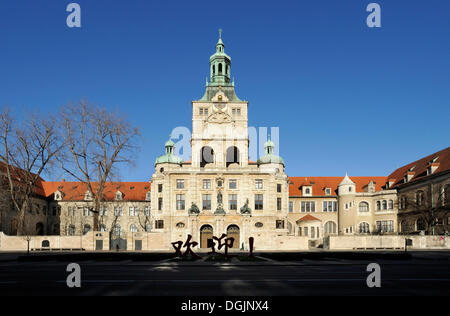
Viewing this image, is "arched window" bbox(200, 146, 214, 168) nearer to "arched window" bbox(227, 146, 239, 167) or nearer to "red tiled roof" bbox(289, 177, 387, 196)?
"arched window" bbox(227, 146, 239, 167)

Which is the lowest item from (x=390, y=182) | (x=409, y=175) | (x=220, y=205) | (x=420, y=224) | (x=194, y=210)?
(x=420, y=224)

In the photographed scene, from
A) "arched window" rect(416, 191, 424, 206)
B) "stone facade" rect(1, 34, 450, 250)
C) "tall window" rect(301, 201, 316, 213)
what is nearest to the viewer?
Answer: "stone facade" rect(1, 34, 450, 250)

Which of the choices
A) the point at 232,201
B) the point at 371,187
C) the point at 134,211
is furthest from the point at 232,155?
the point at 371,187

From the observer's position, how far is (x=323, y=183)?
86250 millimetres

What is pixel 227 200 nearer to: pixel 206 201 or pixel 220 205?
pixel 220 205

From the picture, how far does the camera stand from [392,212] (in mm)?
77000

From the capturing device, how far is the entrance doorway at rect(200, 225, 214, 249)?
6481 cm

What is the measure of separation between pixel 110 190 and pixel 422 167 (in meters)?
57.0

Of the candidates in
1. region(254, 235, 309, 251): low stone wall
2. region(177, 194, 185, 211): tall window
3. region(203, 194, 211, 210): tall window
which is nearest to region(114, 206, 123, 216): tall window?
region(177, 194, 185, 211): tall window

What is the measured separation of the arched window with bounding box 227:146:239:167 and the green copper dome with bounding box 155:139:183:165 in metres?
9.43

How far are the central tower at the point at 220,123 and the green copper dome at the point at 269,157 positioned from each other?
21.7ft

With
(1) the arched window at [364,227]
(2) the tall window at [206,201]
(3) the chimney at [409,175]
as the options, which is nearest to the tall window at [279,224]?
(2) the tall window at [206,201]

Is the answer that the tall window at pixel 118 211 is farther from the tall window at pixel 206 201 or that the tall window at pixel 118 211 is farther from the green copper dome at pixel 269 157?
the green copper dome at pixel 269 157
